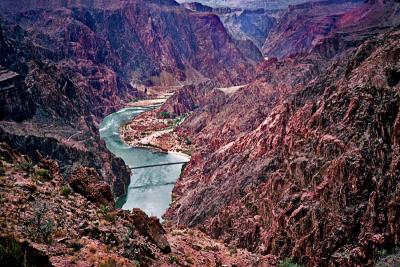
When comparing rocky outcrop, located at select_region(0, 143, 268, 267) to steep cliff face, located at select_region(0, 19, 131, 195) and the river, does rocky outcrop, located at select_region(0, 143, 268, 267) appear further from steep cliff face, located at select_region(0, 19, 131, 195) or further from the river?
steep cliff face, located at select_region(0, 19, 131, 195)

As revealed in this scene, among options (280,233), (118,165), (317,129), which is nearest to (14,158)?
(280,233)

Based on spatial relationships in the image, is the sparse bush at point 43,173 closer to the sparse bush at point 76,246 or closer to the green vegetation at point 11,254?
the sparse bush at point 76,246

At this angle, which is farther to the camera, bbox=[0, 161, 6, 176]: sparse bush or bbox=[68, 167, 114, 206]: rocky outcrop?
bbox=[68, 167, 114, 206]: rocky outcrop

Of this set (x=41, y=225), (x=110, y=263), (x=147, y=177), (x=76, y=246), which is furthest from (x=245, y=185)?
(x=147, y=177)

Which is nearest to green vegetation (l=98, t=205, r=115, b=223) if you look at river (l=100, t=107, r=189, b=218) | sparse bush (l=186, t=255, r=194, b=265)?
sparse bush (l=186, t=255, r=194, b=265)

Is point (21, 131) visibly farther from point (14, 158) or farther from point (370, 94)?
point (370, 94)

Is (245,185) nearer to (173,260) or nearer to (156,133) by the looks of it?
(173,260)
